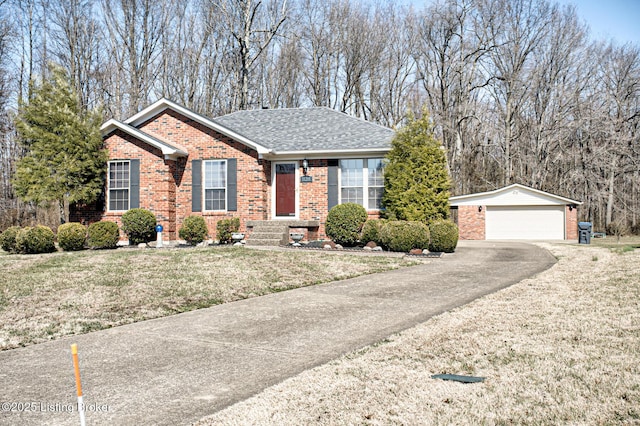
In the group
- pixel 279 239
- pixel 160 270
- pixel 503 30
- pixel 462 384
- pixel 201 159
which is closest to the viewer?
pixel 462 384

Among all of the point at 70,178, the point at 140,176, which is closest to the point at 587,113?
the point at 140,176

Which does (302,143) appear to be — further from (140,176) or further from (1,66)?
(1,66)

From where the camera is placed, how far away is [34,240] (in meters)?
15.0

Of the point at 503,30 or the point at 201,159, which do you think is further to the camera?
the point at 503,30

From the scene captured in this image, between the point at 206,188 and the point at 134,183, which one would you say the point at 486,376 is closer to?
the point at 206,188

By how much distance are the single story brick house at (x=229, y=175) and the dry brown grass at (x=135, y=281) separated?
3061 mm

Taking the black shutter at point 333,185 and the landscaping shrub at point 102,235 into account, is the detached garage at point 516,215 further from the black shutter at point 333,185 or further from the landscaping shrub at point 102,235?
the landscaping shrub at point 102,235

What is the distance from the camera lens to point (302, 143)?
1809 cm

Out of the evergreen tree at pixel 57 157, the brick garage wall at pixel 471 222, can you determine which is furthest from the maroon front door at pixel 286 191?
the brick garage wall at pixel 471 222

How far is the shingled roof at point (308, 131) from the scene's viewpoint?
1750 cm

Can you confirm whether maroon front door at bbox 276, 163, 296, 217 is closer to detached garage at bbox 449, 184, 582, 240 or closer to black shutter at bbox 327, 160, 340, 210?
black shutter at bbox 327, 160, 340, 210

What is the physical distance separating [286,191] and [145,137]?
5.28 m

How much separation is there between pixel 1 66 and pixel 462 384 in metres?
32.6

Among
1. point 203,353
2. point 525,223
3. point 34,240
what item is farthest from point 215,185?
point 525,223
